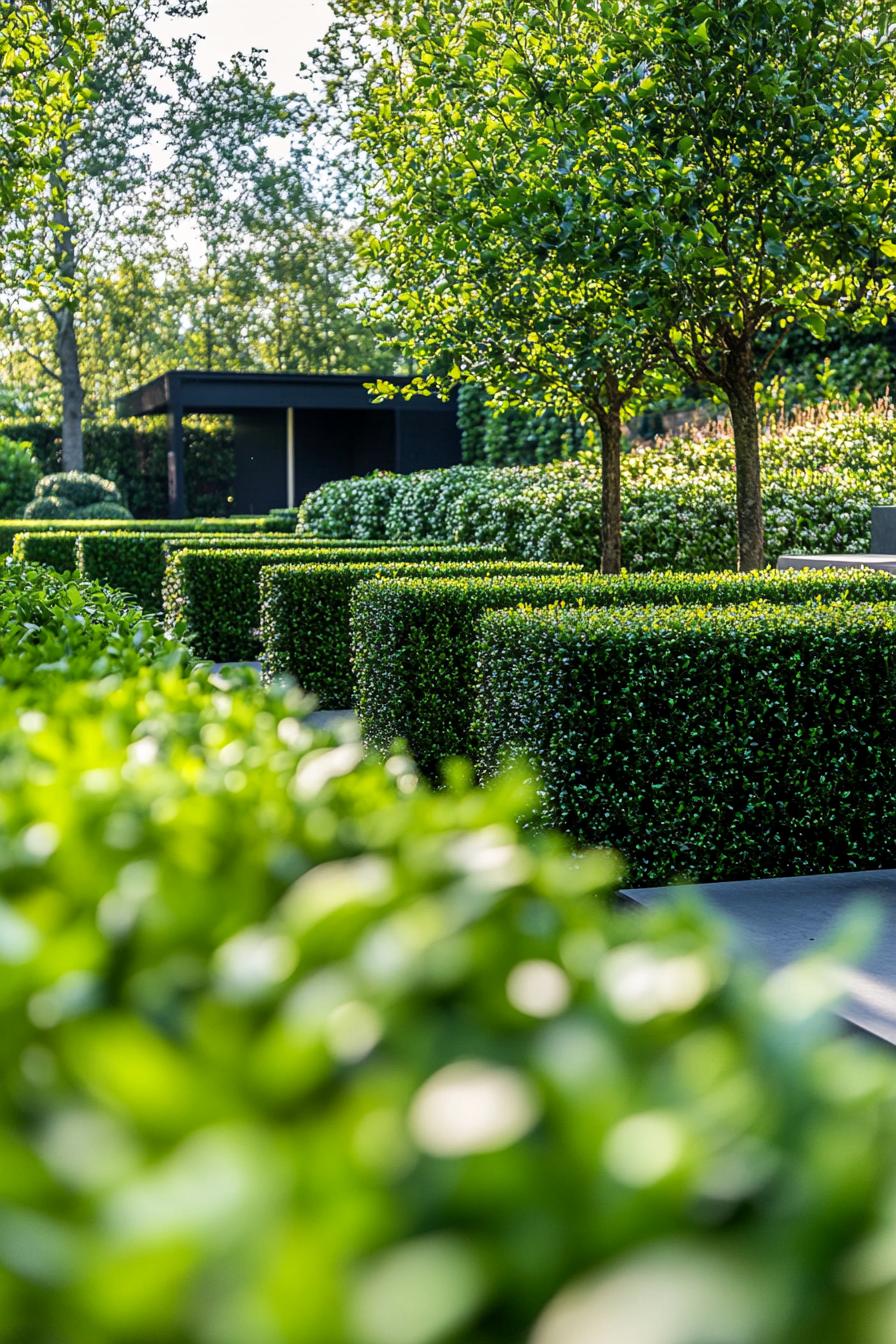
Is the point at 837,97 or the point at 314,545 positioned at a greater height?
the point at 837,97

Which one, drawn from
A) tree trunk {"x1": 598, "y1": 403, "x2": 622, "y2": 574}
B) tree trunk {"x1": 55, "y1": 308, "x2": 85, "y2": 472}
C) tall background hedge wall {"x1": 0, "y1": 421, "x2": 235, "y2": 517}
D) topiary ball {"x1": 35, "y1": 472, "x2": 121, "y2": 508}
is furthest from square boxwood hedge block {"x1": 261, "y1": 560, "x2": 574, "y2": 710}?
tall background hedge wall {"x1": 0, "y1": 421, "x2": 235, "y2": 517}

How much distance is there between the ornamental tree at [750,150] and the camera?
28.1 ft

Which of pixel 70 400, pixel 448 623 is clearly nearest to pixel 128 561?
pixel 448 623

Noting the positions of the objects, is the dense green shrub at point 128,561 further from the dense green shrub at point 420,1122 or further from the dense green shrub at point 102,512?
the dense green shrub at point 420,1122

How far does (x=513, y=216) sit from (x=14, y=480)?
2817cm

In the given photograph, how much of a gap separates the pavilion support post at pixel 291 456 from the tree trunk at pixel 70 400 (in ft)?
18.3

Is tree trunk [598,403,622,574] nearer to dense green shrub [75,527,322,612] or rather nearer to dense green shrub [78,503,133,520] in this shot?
dense green shrub [75,527,322,612]

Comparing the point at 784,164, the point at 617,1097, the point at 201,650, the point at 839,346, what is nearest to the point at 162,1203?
the point at 617,1097

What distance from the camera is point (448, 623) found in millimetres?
8188

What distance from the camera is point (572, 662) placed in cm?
582

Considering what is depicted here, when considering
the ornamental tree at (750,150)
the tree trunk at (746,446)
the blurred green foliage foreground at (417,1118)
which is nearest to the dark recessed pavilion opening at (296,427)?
the tree trunk at (746,446)

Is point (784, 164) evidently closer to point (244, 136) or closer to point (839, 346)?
point (839, 346)

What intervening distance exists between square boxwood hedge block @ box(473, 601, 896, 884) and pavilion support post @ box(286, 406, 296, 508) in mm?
30495

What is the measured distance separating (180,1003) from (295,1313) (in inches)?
19.0
